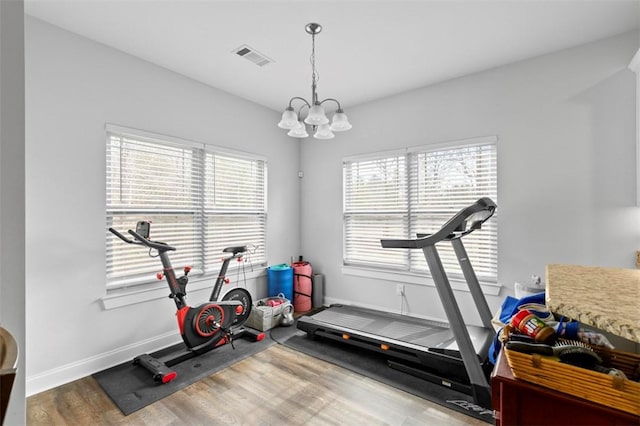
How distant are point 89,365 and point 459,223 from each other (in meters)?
3.16

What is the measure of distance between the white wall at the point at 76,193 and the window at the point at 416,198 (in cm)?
235

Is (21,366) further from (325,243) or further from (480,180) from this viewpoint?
(480,180)

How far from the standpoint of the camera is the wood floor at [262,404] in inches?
76.2

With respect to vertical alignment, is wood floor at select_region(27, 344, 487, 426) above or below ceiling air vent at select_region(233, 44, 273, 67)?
below

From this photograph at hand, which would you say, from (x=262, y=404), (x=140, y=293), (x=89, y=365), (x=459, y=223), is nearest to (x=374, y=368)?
(x=262, y=404)

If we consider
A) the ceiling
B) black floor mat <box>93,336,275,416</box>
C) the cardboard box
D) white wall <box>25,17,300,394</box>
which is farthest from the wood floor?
the ceiling

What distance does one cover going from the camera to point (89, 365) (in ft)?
8.18

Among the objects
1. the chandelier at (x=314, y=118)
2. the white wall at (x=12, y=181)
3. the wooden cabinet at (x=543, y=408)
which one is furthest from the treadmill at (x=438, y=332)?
the white wall at (x=12, y=181)

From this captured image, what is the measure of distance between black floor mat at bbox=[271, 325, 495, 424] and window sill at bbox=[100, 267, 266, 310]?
1003 millimetres

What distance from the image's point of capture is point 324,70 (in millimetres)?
3113

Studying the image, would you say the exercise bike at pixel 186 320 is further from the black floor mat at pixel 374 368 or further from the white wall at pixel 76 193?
the black floor mat at pixel 374 368

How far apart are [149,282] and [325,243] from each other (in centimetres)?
231

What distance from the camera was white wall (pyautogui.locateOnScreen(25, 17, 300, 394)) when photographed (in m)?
2.25

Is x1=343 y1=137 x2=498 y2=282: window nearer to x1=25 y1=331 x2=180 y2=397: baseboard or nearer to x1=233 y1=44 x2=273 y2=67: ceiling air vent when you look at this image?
x1=233 y1=44 x2=273 y2=67: ceiling air vent
